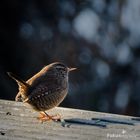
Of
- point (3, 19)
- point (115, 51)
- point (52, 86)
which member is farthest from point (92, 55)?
point (52, 86)

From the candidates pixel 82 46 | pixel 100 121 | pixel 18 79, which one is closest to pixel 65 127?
pixel 100 121

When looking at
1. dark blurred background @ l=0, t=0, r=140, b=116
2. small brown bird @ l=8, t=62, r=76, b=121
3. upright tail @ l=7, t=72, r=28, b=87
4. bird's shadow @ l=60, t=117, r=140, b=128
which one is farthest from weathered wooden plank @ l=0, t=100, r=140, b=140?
dark blurred background @ l=0, t=0, r=140, b=116

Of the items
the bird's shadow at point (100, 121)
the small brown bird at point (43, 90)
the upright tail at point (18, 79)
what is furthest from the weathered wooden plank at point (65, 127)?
the upright tail at point (18, 79)

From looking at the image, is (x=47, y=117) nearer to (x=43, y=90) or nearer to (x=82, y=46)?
(x=43, y=90)

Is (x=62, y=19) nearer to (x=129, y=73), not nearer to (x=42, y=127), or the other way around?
(x=129, y=73)

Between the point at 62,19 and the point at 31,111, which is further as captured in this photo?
the point at 62,19

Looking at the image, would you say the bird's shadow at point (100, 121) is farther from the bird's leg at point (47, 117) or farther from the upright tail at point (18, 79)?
the upright tail at point (18, 79)

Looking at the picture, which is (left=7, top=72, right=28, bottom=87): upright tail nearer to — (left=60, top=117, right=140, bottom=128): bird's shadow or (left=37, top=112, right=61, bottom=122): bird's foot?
(left=37, top=112, right=61, bottom=122): bird's foot
